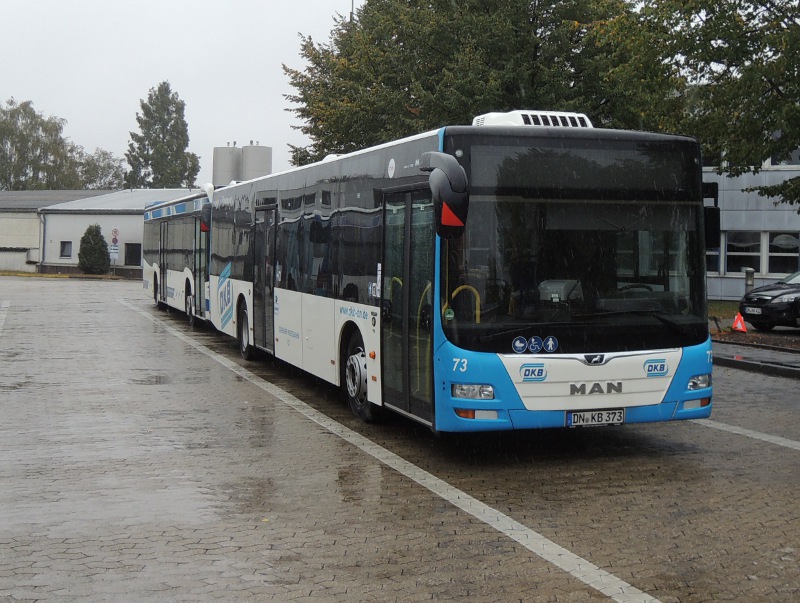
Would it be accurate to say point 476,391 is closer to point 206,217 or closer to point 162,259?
point 206,217

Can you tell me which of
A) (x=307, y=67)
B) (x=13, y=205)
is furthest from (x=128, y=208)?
(x=307, y=67)

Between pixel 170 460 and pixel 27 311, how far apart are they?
76.8 feet

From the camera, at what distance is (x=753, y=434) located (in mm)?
10625

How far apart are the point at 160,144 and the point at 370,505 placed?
4165 inches

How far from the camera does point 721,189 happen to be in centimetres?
4003

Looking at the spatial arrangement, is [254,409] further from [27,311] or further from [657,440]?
[27,311]

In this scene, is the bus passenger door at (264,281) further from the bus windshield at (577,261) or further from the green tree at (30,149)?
the green tree at (30,149)

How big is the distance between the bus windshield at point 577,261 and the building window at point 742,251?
3164cm

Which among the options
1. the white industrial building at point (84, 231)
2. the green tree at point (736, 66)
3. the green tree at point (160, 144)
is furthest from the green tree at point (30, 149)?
the green tree at point (736, 66)

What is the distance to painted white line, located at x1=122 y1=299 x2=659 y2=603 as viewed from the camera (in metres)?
5.61

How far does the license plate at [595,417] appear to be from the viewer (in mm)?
8805

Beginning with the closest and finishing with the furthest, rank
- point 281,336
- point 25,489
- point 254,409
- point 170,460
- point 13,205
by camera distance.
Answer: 1. point 25,489
2. point 170,460
3. point 254,409
4. point 281,336
5. point 13,205

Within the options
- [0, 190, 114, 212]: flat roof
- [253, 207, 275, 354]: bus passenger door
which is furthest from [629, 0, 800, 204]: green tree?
[0, 190, 114, 212]: flat roof

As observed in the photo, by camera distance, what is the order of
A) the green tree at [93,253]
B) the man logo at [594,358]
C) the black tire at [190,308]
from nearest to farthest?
the man logo at [594,358]
the black tire at [190,308]
the green tree at [93,253]
